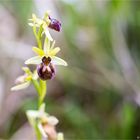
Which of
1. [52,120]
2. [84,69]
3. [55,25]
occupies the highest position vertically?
[55,25]

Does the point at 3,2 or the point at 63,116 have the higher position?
the point at 3,2

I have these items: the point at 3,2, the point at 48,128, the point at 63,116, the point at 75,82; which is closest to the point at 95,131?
the point at 63,116

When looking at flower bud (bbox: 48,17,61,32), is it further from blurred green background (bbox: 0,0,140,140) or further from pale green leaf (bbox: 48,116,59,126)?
blurred green background (bbox: 0,0,140,140)

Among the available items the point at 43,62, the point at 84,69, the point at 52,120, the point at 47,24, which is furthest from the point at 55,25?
the point at 84,69

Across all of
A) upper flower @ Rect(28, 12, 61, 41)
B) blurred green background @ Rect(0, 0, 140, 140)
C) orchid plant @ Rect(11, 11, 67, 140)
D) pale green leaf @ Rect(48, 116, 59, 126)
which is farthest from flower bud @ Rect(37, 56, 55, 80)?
blurred green background @ Rect(0, 0, 140, 140)

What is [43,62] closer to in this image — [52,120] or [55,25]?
[55,25]

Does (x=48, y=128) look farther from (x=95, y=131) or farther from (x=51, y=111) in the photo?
(x=51, y=111)
